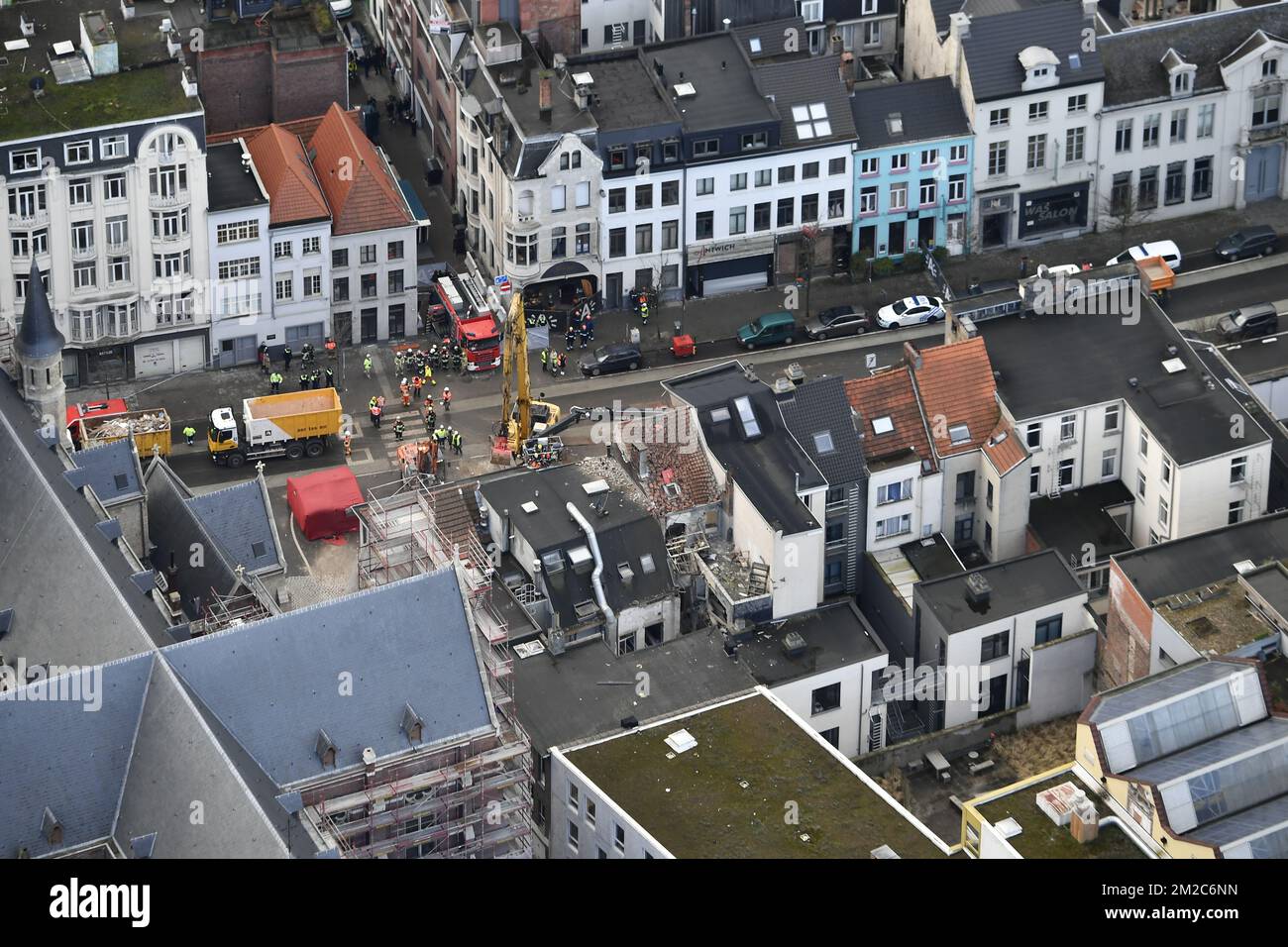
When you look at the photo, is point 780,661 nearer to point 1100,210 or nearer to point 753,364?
point 753,364

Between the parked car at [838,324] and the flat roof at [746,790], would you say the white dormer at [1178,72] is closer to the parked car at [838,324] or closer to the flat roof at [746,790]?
the parked car at [838,324]

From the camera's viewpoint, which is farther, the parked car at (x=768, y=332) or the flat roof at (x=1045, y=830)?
the parked car at (x=768, y=332)

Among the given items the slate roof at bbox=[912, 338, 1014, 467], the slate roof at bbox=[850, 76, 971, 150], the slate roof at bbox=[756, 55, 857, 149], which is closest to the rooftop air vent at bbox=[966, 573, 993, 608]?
the slate roof at bbox=[912, 338, 1014, 467]

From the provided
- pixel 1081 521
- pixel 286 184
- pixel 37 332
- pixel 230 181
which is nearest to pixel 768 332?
pixel 1081 521

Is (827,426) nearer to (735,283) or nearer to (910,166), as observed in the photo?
(735,283)

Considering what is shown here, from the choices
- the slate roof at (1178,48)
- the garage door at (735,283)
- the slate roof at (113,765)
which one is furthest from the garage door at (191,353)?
the slate roof at (1178,48)
